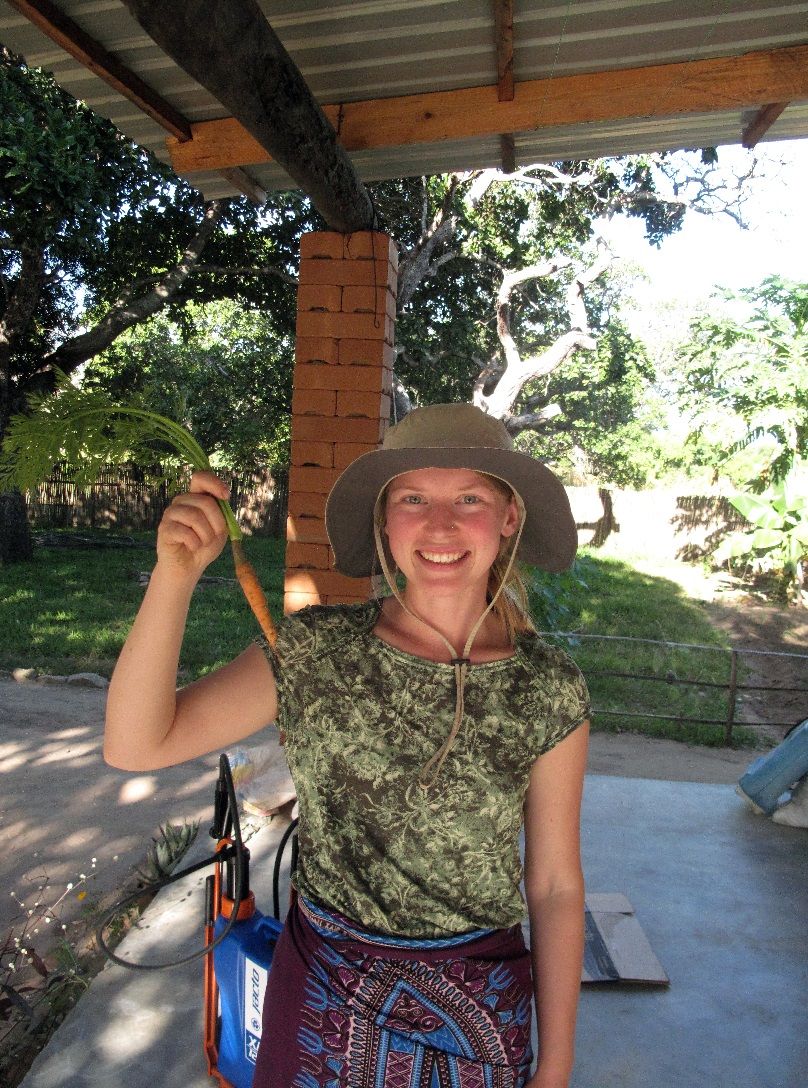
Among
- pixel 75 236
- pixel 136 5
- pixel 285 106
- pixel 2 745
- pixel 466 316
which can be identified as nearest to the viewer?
pixel 136 5

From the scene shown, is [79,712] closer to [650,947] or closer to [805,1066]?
[650,947]

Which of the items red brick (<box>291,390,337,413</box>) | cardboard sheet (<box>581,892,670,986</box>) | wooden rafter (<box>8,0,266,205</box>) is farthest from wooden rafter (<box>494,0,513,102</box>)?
cardboard sheet (<box>581,892,670,986</box>)

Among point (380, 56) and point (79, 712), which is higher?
point (380, 56)

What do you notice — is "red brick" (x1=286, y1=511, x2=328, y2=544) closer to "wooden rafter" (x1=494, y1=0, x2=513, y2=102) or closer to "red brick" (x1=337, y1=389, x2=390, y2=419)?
"red brick" (x1=337, y1=389, x2=390, y2=419)

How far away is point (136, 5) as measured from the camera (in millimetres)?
1796

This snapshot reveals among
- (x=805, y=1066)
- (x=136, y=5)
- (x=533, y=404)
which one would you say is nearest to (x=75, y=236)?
(x=136, y=5)

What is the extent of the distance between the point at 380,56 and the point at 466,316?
38.5 ft

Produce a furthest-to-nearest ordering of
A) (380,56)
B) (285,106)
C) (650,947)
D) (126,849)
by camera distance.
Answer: (126,849) → (650,947) → (380,56) → (285,106)

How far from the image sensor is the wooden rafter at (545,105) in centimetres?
282

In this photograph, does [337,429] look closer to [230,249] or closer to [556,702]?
[556,702]

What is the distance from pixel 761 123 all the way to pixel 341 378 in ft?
6.09

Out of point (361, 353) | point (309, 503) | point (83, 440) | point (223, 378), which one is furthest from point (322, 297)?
Result: point (223, 378)

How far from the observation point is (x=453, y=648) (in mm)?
1573

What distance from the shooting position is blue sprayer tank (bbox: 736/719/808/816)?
412cm
